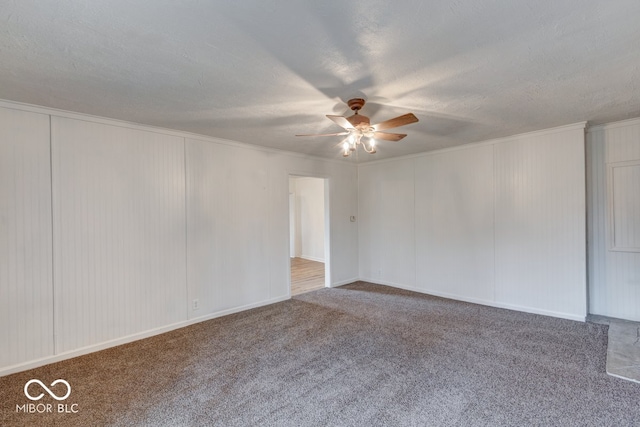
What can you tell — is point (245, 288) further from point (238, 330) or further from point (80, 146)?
point (80, 146)

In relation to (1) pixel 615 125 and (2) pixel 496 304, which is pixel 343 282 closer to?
(2) pixel 496 304

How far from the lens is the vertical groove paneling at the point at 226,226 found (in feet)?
12.7

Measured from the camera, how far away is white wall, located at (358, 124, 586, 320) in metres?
3.78

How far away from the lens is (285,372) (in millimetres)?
2625

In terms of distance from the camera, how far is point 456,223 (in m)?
4.79

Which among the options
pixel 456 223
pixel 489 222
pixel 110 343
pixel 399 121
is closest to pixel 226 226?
pixel 110 343

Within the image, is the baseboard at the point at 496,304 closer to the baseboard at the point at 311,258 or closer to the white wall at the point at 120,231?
the white wall at the point at 120,231

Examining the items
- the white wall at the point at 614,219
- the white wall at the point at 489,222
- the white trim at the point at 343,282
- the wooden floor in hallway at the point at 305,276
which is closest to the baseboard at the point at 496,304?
the white wall at the point at 489,222

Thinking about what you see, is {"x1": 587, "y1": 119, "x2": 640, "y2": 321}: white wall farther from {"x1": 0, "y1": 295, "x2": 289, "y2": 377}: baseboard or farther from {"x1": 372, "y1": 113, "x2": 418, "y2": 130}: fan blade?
{"x1": 0, "y1": 295, "x2": 289, "y2": 377}: baseboard

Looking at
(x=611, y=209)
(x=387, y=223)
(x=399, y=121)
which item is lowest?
(x=387, y=223)

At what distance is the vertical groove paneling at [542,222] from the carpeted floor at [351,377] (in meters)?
0.42

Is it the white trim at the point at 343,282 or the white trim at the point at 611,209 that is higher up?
the white trim at the point at 611,209

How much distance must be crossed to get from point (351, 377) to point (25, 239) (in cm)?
322

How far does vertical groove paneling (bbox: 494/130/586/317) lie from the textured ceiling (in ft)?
2.36
